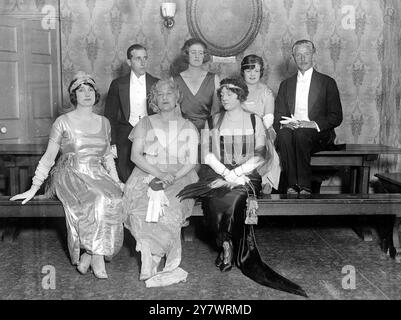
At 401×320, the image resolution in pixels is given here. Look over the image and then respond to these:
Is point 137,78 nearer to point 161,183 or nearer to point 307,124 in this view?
point 161,183

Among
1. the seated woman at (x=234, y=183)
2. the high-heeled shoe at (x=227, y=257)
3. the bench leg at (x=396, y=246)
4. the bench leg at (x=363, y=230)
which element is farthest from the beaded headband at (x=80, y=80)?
the bench leg at (x=363, y=230)

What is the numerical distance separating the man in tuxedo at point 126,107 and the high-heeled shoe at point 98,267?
117 cm

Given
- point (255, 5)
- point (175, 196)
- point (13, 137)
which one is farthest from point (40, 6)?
point (175, 196)

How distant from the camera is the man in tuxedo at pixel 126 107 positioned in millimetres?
4621

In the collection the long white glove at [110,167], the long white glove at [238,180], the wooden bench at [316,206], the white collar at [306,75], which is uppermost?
the white collar at [306,75]

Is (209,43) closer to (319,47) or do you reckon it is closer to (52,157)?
(319,47)

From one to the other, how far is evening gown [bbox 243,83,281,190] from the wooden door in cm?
236

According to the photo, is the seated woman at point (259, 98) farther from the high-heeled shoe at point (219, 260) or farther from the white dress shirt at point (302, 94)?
the high-heeled shoe at point (219, 260)

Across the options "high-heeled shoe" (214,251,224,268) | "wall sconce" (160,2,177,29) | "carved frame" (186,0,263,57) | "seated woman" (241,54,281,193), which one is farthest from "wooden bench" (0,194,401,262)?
"wall sconce" (160,2,177,29)

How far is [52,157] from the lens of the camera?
362 centimetres

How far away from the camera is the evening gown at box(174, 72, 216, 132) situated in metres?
4.46

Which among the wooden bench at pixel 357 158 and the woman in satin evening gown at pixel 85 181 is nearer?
the woman in satin evening gown at pixel 85 181

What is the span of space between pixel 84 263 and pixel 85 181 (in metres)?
0.54

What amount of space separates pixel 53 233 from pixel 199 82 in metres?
1.79
